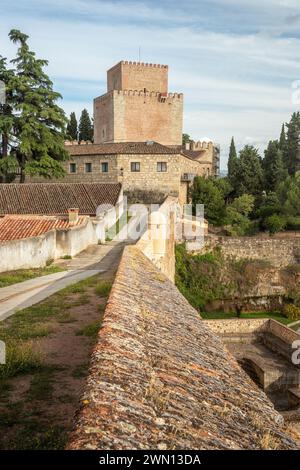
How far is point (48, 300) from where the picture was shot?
9492 millimetres

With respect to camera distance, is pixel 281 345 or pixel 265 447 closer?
pixel 265 447

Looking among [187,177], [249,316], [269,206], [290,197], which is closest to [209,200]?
[187,177]

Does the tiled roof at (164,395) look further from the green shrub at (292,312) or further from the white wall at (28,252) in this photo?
the green shrub at (292,312)

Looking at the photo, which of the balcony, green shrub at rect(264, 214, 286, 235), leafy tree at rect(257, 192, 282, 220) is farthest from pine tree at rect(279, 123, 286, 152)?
the balcony

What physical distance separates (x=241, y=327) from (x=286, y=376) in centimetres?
504

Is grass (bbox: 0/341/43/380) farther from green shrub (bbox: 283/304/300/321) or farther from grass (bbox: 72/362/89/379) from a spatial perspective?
green shrub (bbox: 283/304/300/321)

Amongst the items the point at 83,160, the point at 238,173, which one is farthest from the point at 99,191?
the point at 238,173

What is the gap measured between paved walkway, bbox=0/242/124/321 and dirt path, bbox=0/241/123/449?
503 millimetres

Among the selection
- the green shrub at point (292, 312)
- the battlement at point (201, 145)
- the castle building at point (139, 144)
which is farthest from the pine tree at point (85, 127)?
the green shrub at point (292, 312)

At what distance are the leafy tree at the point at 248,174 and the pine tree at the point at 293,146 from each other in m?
7.68

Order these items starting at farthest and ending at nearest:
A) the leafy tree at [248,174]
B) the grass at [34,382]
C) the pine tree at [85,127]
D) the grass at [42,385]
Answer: the pine tree at [85,127] → the leafy tree at [248,174] → the grass at [42,385] → the grass at [34,382]

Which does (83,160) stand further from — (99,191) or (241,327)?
(241,327)

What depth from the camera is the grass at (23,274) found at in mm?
12105

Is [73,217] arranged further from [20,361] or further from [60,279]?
[20,361]
